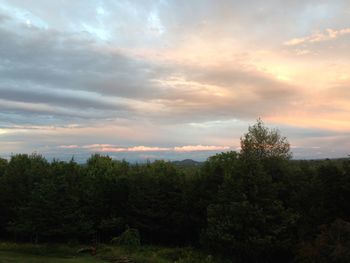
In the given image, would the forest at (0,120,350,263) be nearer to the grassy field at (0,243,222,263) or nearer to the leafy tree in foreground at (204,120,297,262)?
the leafy tree in foreground at (204,120,297,262)

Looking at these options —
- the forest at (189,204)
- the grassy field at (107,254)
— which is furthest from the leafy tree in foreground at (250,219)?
the grassy field at (107,254)

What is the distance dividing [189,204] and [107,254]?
579 inches

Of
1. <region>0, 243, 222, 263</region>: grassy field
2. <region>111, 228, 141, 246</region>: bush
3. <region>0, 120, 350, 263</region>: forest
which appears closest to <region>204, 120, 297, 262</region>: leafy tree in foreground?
<region>0, 120, 350, 263</region>: forest

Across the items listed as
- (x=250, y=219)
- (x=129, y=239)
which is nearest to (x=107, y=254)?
(x=129, y=239)

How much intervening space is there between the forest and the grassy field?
2372 millimetres

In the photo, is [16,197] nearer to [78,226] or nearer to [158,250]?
[78,226]

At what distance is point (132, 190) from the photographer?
2094 inches

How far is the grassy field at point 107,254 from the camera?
121ft

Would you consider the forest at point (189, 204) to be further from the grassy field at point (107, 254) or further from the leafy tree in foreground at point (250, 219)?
the grassy field at point (107, 254)

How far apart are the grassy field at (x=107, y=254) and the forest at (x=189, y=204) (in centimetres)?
237

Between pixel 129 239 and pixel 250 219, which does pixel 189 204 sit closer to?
pixel 129 239

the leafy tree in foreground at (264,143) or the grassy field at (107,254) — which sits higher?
the leafy tree in foreground at (264,143)

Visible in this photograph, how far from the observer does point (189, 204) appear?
168 feet

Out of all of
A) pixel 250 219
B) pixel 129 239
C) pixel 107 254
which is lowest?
pixel 107 254
